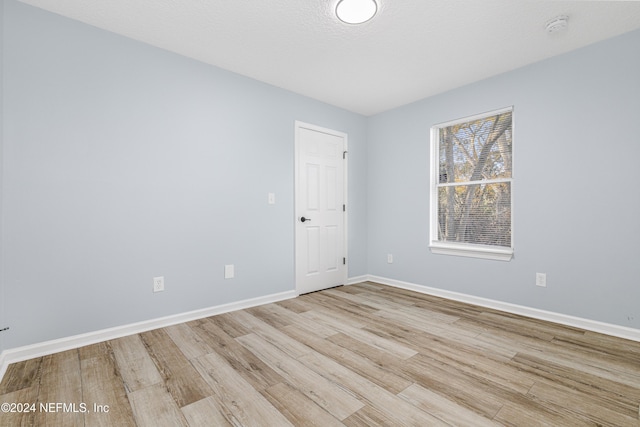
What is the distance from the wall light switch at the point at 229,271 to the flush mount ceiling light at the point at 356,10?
7.94 feet

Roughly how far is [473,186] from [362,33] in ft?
6.79

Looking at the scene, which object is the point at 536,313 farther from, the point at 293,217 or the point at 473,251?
the point at 293,217

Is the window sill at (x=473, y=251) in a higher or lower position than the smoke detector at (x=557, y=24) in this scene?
lower

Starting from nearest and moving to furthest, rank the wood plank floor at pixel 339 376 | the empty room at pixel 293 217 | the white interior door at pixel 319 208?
1. the wood plank floor at pixel 339 376
2. the empty room at pixel 293 217
3. the white interior door at pixel 319 208

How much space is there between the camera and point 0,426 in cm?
133

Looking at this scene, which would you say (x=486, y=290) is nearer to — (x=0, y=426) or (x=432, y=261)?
(x=432, y=261)

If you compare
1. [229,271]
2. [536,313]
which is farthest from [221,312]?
[536,313]

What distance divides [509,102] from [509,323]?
2.18 meters

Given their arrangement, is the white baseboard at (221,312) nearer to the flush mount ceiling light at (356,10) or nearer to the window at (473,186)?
the window at (473,186)

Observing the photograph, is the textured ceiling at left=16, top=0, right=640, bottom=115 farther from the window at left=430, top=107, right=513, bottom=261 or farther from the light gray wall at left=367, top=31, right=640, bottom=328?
the window at left=430, top=107, right=513, bottom=261

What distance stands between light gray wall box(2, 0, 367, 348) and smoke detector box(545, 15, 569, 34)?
2.51m

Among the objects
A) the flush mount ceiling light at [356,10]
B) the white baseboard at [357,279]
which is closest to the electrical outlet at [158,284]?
the white baseboard at [357,279]

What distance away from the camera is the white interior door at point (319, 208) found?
355 centimetres

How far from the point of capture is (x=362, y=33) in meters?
2.31
